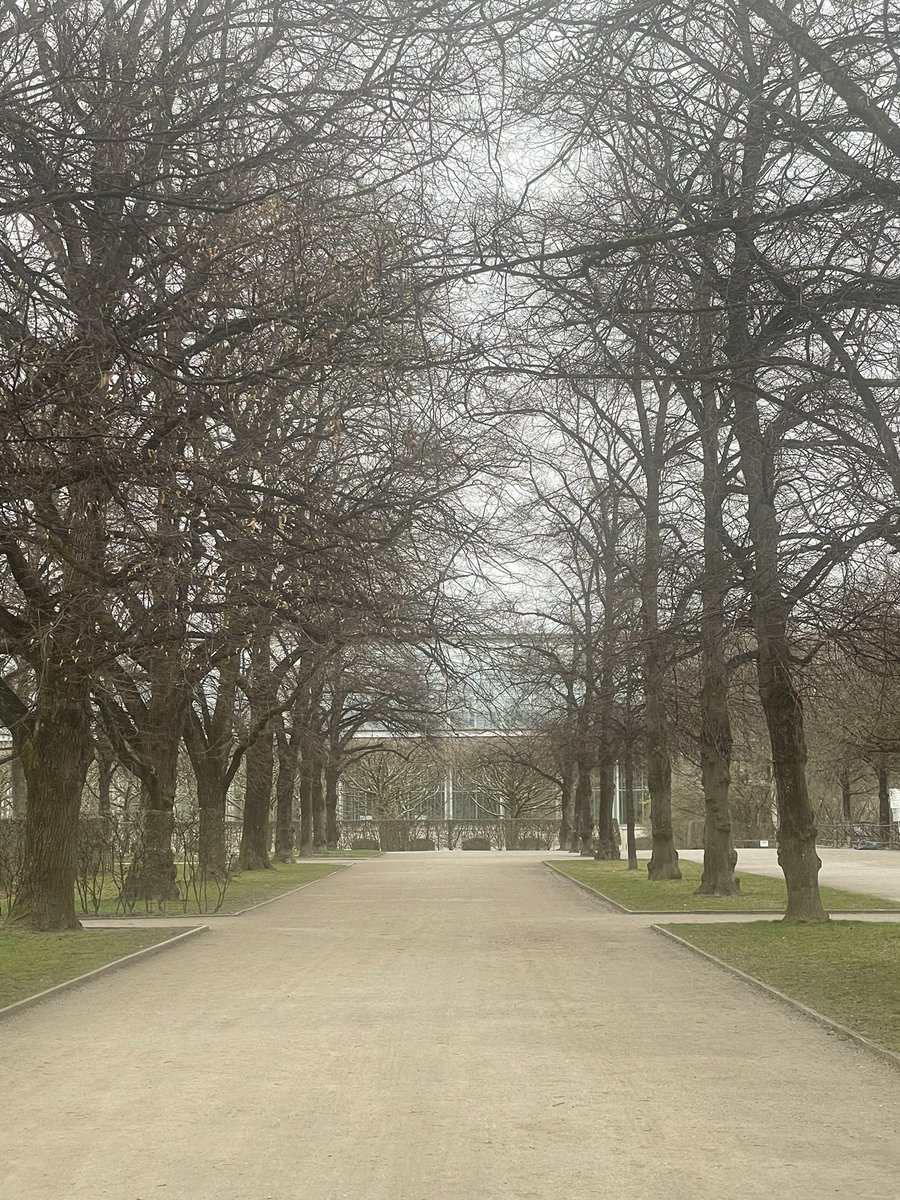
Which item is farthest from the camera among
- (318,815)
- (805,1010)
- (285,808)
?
(318,815)

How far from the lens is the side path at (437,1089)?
21.6ft

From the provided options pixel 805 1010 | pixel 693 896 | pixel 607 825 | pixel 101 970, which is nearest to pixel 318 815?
pixel 607 825

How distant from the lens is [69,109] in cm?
910

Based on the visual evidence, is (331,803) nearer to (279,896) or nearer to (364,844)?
(364,844)

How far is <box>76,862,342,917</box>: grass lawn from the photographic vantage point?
85.8 ft

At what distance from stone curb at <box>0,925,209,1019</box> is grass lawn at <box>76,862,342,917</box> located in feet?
12.1

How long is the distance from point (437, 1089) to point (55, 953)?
10.7m

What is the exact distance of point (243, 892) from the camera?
3256cm

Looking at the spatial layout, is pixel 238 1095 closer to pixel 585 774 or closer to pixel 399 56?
pixel 399 56

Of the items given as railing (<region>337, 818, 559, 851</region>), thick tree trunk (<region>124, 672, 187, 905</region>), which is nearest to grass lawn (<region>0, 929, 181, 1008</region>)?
thick tree trunk (<region>124, 672, 187, 905</region>)

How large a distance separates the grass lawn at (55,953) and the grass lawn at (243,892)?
4253 mm

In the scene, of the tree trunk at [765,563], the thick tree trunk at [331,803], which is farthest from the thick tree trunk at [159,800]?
the thick tree trunk at [331,803]

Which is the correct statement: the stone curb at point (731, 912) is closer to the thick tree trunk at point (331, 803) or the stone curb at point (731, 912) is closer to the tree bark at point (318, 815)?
the tree bark at point (318, 815)

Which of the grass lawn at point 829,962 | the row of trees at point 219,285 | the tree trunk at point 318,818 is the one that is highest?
the row of trees at point 219,285
